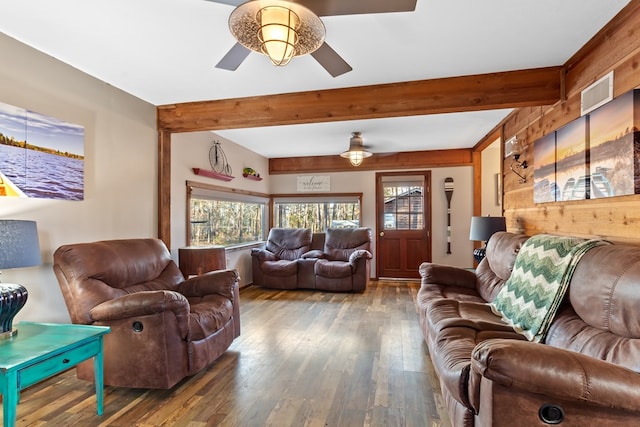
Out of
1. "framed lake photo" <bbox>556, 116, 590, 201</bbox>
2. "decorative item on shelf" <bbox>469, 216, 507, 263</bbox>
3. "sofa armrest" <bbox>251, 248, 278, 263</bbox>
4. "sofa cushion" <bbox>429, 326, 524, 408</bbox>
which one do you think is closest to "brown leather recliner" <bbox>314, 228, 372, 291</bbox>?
"sofa armrest" <bbox>251, 248, 278, 263</bbox>

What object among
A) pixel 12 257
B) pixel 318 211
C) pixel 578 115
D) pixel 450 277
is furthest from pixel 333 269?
pixel 12 257

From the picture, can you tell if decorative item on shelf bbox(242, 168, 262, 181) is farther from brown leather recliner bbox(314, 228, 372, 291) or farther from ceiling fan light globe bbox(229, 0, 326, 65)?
ceiling fan light globe bbox(229, 0, 326, 65)

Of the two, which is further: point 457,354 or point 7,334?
point 7,334

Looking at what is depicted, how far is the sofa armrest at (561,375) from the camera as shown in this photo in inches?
45.3

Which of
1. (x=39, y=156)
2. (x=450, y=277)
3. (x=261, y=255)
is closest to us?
(x=39, y=156)

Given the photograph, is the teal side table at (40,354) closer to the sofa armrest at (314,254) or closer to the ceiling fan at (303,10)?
the ceiling fan at (303,10)

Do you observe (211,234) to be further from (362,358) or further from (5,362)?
(5,362)

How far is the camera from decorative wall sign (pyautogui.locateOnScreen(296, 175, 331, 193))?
6.78 m

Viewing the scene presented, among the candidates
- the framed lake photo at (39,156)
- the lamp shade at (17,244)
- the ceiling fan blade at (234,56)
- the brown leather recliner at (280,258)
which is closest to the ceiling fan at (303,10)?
the ceiling fan blade at (234,56)

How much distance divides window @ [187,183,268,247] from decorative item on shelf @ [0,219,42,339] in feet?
7.81

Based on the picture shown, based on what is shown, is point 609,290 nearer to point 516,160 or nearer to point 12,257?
point 516,160

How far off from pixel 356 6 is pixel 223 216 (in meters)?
4.22

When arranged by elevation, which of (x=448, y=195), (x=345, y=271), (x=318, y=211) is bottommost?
(x=345, y=271)

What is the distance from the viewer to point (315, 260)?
5594 millimetres
